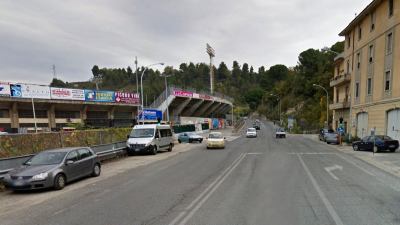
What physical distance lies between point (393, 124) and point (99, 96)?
46659 mm

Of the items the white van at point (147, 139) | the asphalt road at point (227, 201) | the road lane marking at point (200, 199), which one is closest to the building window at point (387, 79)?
the asphalt road at point (227, 201)

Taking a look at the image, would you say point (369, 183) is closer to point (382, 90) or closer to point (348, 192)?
point (348, 192)

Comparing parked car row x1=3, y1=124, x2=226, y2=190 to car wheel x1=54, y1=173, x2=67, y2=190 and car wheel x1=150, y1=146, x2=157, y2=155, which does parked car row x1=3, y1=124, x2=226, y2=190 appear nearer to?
car wheel x1=54, y1=173, x2=67, y2=190

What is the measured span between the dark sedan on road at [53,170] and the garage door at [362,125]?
32.7 metres

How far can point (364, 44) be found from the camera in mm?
36406

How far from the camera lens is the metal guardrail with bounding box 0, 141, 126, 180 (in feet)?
38.5

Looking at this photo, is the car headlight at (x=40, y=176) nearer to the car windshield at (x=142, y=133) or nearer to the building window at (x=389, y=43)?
the car windshield at (x=142, y=133)

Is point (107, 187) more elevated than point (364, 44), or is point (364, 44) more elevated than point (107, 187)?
point (364, 44)

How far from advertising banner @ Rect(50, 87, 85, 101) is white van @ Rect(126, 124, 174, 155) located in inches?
1217

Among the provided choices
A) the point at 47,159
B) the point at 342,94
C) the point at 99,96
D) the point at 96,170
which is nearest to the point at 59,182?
the point at 47,159

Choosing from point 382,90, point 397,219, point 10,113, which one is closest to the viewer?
point 397,219

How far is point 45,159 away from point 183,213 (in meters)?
6.89

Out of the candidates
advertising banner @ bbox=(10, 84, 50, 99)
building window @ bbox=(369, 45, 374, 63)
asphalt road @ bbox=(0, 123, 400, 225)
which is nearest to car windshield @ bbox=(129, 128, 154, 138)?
asphalt road @ bbox=(0, 123, 400, 225)

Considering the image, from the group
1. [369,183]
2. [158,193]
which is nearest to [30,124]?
[158,193]
